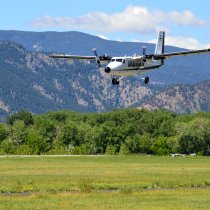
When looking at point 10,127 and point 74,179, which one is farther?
point 10,127

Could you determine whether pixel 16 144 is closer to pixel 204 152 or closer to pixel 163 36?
pixel 204 152

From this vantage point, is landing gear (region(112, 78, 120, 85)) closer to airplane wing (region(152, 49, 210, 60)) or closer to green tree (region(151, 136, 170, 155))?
airplane wing (region(152, 49, 210, 60))

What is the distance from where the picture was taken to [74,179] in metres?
71.6

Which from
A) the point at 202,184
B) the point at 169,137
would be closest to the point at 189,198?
the point at 202,184

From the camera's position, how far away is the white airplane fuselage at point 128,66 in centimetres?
6856

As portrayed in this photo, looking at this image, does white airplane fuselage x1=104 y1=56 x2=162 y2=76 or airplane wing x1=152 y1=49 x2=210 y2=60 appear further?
airplane wing x1=152 y1=49 x2=210 y2=60

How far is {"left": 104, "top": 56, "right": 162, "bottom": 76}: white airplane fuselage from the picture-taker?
68.6 metres

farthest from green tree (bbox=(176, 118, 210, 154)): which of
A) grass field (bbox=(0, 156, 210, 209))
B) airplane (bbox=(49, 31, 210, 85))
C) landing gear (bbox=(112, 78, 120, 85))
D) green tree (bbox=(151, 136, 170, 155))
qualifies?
landing gear (bbox=(112, 78, 120, 85))

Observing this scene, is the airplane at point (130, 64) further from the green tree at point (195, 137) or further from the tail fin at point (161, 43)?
the green tree at point (195, 137)

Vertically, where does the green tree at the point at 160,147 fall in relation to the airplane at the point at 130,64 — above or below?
below

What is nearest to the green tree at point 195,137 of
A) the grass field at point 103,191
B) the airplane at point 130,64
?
the grass field at point 103,191

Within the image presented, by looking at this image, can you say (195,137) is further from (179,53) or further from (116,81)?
(116,81)

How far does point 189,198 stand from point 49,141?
138787 millimetres

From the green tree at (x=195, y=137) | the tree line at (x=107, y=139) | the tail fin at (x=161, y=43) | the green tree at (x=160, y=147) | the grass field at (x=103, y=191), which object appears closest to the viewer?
the grass field at (x=103, y=191)
